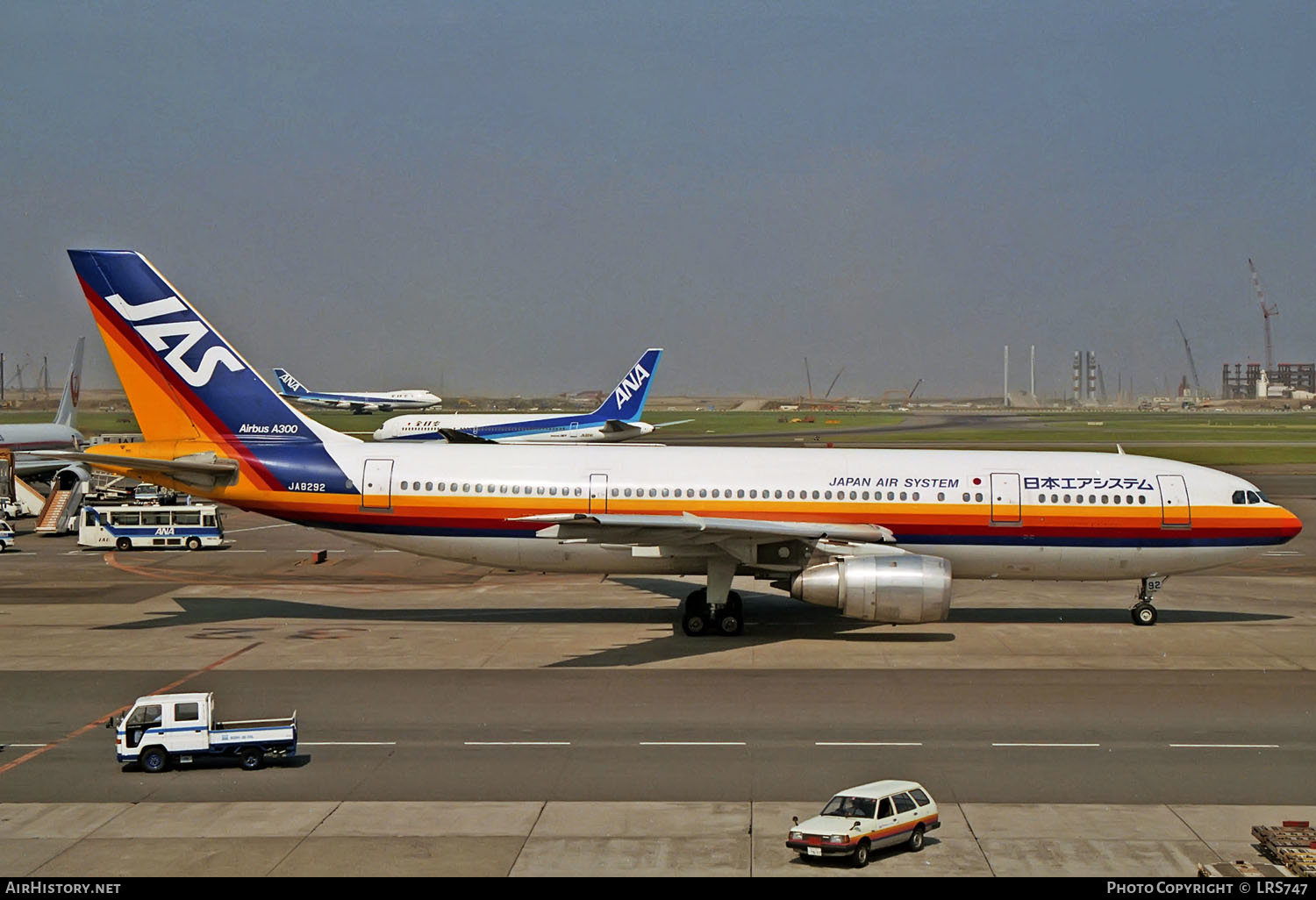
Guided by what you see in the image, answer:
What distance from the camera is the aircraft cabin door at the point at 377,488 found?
101ft

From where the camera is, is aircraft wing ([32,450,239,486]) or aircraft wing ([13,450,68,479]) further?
aircraft wing ([13,450,68,479])

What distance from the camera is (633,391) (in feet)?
319

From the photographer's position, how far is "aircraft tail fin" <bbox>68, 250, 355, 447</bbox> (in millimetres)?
31688

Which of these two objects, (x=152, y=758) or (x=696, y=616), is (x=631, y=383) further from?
(x=152, y=758)

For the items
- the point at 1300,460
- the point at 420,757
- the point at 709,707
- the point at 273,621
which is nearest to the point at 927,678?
the point at 709,707

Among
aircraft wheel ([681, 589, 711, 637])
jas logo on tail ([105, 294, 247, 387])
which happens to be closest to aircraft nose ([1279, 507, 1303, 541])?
aircraft wheel ([681, 589, 711, 637])

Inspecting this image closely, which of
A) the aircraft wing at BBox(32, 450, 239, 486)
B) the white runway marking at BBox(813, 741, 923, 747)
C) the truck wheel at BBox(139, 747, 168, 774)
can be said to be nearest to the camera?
the truck wheel at BBox(139, 747, 168, 774)

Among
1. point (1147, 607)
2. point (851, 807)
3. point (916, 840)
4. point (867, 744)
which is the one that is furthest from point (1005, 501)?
point (851, 807)

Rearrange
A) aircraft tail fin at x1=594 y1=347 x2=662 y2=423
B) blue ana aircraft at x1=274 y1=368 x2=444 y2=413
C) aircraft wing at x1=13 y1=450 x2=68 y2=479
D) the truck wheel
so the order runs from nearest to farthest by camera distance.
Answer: the truck wheel, aircraft wing at x1=13 y1=450 x2=68 y2=479, aircraft tail fin at x1=594 y1=347 x2=662 y2=423, blue ana aircraft at x1=274 y1=368 x2=444 y2=413

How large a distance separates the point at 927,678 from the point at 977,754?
553 centimetres

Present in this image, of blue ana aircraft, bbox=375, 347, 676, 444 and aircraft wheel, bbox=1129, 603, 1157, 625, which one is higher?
blue ana aircraft, bbox=375, 347, 676, 444

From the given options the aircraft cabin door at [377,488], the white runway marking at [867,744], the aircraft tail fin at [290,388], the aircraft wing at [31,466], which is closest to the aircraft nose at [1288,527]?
the white runway marking at [867,744]

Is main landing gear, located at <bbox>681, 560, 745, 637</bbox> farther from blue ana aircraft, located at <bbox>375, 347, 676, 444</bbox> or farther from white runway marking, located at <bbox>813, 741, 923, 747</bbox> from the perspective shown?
blue ana aircraft, located at <bbox>375, 347, 676, 444</bbox>

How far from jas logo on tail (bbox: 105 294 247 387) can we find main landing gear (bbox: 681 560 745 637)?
1391 cm
